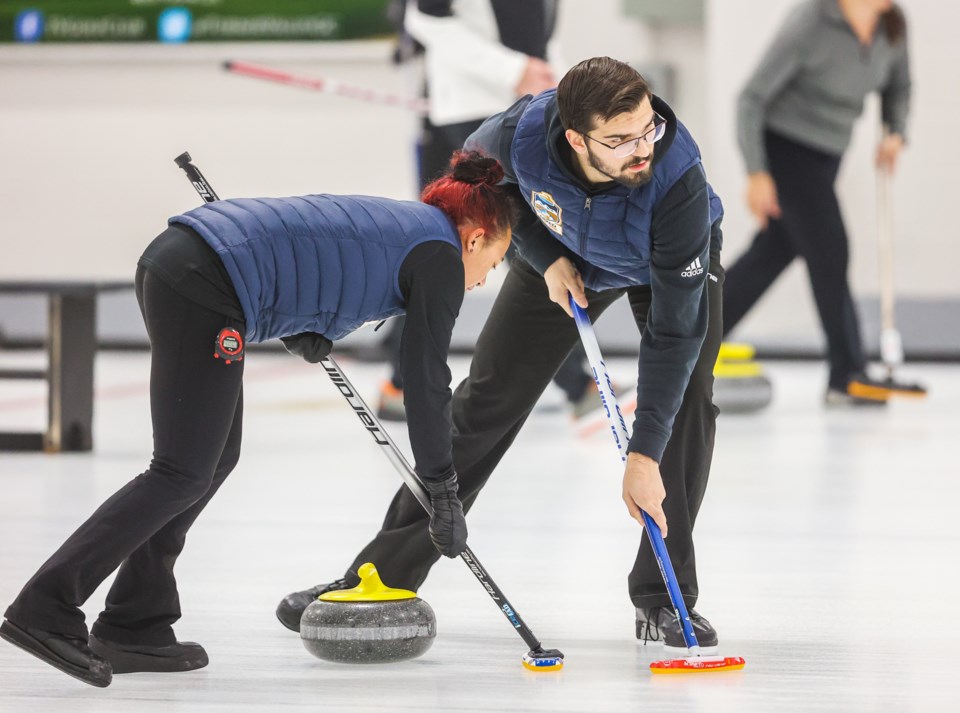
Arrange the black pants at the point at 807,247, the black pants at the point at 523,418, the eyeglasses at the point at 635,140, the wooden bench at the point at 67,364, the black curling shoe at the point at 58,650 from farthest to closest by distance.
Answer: the black pants at the point at 807,247 → the wooden bench at the point at 67,364 → the black pants at the point at 523,418 → the eyeglasses at the point at 635,140 → the black curling shoe at the point at 58,650

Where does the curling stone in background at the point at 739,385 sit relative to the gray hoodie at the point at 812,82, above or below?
below

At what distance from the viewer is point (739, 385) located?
507 cm

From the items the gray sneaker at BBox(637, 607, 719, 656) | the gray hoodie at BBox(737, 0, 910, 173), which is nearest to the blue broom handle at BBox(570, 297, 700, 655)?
the gray sneaker at BBox(637, 607, 719, 656)

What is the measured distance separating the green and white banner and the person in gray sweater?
2.89m

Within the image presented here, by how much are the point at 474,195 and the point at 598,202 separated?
0.18 meters

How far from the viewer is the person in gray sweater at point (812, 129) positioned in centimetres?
465

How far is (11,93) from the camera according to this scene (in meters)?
7.47

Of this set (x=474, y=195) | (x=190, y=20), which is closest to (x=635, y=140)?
(x=474, y=195)

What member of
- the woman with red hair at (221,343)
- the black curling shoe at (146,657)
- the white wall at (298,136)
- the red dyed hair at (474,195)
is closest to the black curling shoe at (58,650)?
the woman with red hair at (221,343)

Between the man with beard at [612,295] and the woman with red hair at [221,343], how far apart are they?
170 mm

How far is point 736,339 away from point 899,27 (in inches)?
107

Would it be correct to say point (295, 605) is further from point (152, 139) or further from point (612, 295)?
point (152, 139)

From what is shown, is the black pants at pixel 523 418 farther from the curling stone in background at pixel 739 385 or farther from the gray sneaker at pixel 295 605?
the curling stone in background at pixel 739 385

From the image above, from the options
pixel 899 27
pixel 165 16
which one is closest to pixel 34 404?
pixel 165 16
